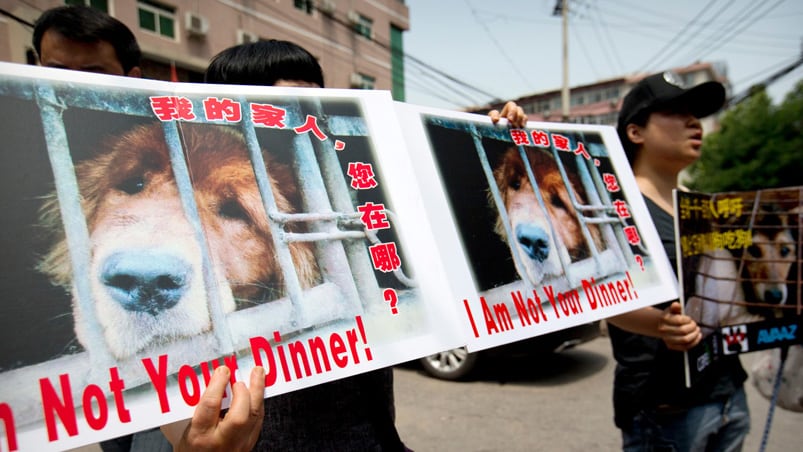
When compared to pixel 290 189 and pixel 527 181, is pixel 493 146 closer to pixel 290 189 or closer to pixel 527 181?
pixel 527 181

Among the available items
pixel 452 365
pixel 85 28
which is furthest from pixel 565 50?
pixel 85 28

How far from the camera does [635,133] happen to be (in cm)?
134

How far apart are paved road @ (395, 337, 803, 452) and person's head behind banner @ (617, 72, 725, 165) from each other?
1.90 meters

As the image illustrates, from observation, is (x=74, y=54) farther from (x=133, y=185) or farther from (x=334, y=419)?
(x=334, y=419)

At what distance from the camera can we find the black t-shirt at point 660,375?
3.82 ft

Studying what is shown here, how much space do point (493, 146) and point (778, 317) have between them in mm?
965

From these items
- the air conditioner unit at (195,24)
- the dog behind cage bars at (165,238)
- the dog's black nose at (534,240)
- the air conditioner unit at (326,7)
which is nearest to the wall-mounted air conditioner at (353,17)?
the air conditioner unit at (326,7)

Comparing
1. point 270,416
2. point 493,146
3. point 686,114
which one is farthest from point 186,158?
point 686,114

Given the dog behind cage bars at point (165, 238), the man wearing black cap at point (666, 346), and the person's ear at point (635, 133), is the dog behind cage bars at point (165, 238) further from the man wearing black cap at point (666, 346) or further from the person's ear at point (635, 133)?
the person's ear at point (635, 133)

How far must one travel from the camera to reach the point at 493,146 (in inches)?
35.9

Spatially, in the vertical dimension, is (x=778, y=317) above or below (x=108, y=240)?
below

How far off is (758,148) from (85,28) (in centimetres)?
2225

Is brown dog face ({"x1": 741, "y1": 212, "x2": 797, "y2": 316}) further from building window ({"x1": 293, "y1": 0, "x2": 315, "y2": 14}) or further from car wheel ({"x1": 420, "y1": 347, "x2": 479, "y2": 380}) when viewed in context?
building window ({"x1": 293, "y1": 0, "x2": 315, "y2": 14})

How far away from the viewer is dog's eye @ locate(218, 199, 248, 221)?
599mm
